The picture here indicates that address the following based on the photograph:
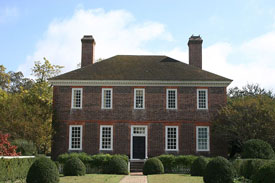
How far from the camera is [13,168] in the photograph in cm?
1784

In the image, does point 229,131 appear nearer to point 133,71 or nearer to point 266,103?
point 266,103

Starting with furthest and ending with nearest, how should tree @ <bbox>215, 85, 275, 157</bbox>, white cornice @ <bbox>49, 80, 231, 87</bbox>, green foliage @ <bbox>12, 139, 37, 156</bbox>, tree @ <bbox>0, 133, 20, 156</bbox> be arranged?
white cornice @ <bbox>49, 80, 231, 87</bbox>, tree @ <bbox>215, 85, 275, 157</bbox>, green foliage @ <bbox>12, 139, 37, 156</bbox>, tree @ <bbox>0, 133, 20, 156</bbox>

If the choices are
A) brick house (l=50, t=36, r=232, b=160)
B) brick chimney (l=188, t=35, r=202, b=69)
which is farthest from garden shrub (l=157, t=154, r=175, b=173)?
brick chimney (l=188, t=35, r=202, b=69)

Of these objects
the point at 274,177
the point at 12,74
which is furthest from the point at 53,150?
the point at 12,74

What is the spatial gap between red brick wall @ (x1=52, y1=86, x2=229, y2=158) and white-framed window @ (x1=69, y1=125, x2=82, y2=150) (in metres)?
0.34

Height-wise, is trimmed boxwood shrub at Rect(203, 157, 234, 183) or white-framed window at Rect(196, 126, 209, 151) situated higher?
white-framed window at Rect(196, 126, 209, 151)

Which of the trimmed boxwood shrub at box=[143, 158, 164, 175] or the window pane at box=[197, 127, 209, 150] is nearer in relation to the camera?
the trimmed boxwood shrub at box=[143, 158, 164, 175]

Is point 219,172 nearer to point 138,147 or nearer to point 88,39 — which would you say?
point 138,147

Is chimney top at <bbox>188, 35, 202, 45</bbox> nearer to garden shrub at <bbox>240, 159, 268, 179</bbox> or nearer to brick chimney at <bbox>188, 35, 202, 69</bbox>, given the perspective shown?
brick chimney at <bbox>188, 35, 202, 69</bbox>

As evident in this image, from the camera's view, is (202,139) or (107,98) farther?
(107,98)

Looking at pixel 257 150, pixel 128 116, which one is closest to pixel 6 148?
pixel 128 116

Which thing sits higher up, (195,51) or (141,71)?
(195,51)

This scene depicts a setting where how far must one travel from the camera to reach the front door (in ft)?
94.8

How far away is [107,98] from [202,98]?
7978 mm
